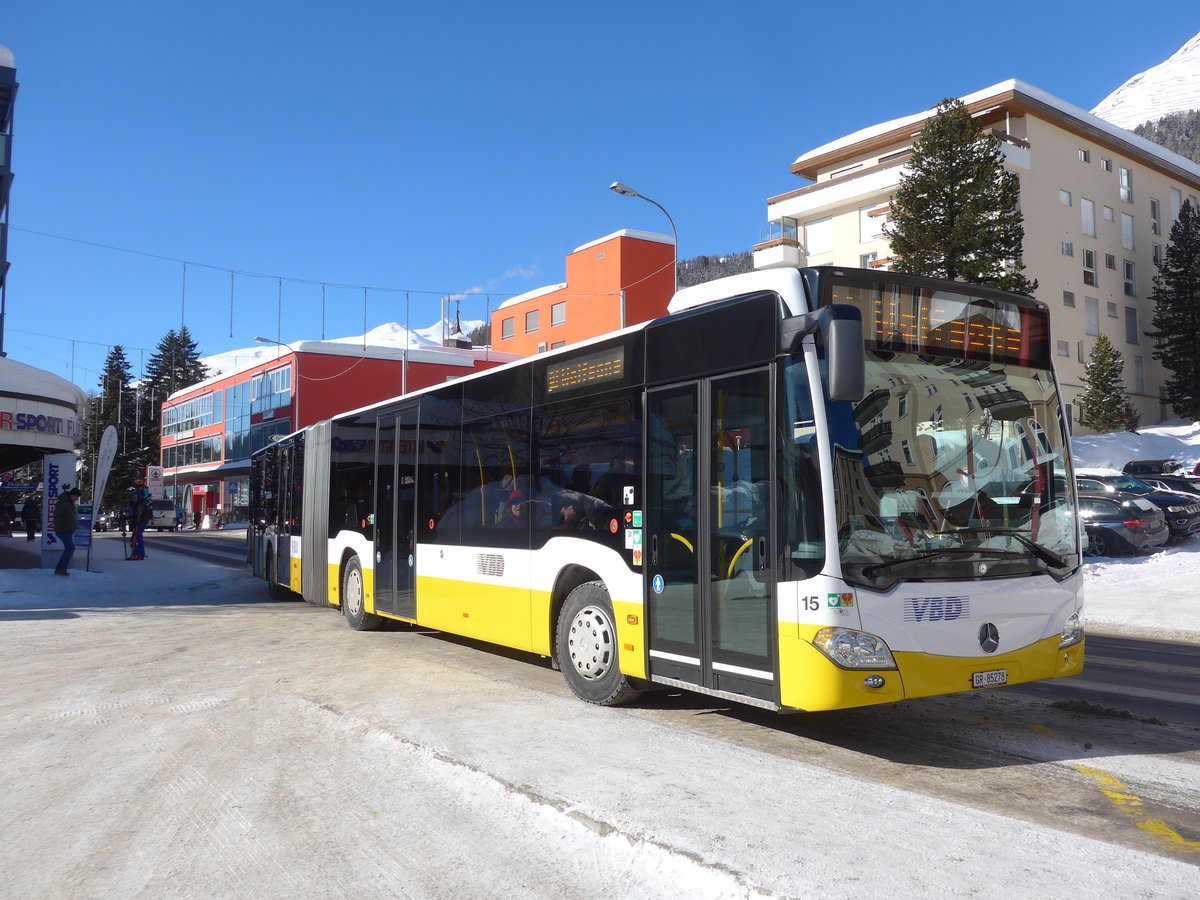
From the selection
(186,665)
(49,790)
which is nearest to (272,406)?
(186,665)

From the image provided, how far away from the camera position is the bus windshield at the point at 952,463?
18.9 feet

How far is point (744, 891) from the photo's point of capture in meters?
3.78

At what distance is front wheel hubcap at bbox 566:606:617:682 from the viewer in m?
7.59

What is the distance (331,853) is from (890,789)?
2.98 m

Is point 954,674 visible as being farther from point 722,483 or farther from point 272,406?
point 272,406

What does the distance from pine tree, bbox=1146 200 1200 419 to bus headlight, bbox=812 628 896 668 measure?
182 feet

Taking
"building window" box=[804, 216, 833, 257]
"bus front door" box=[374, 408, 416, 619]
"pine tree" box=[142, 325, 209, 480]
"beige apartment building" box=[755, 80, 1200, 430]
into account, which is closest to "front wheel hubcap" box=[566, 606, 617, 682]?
A: "bus front door" box=[374, 408, 416, 619]

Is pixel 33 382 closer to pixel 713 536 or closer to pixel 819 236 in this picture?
pixel 713 536

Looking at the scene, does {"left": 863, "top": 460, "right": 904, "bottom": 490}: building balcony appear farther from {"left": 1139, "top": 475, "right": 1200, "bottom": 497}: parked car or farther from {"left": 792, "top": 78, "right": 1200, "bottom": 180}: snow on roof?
{"left": 792, "top": 78, "right": 1200, "bottom": 180}: snow on roof

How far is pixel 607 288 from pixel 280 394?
2112 cm

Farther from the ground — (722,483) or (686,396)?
(686,396)

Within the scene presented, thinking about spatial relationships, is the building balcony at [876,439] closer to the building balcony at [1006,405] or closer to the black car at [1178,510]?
the building balcony at [1006,405]

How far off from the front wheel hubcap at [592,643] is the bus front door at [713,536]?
639mm

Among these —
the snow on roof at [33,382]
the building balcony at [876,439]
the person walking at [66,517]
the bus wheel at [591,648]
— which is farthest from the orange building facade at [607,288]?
the building balcony at [876,439]
